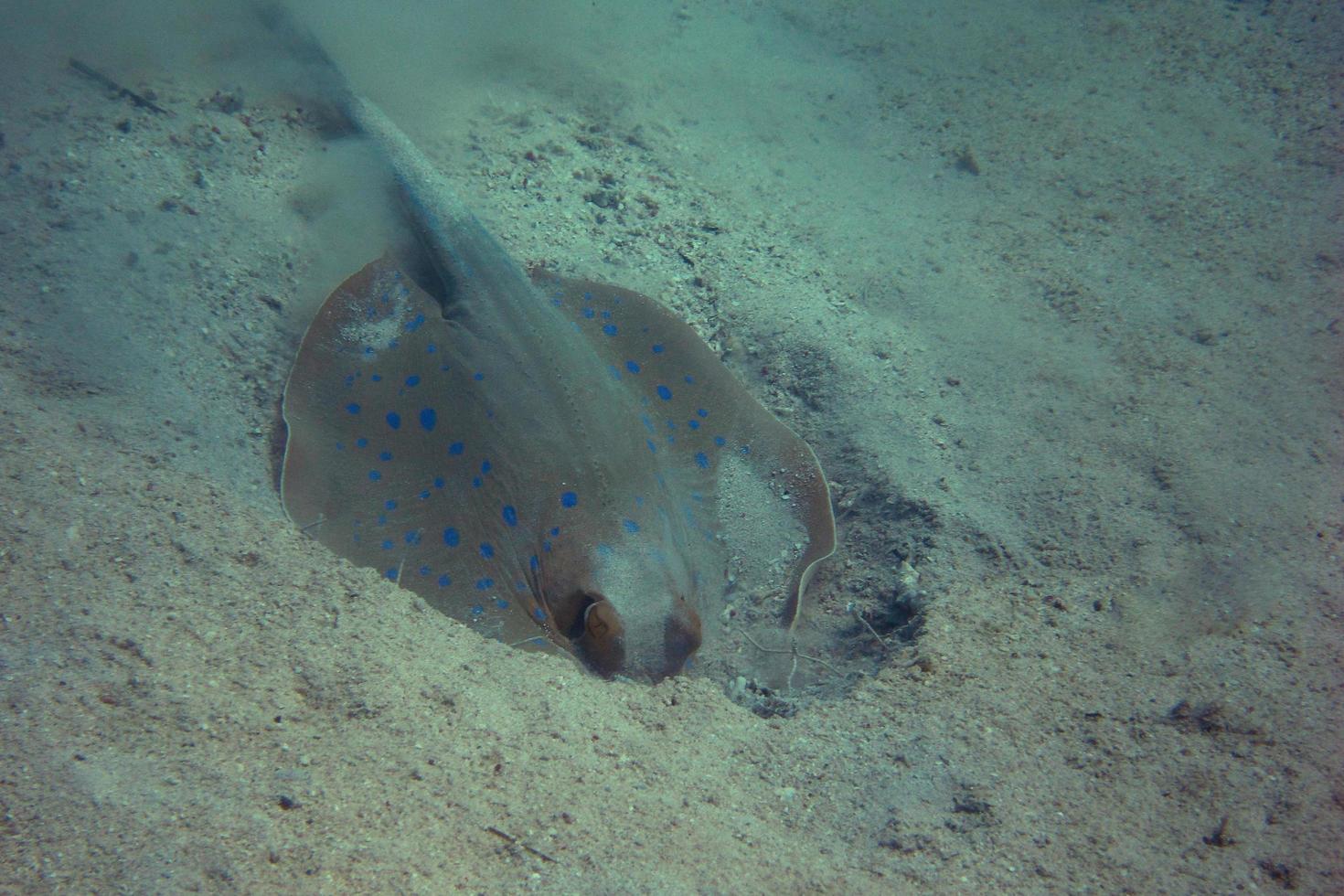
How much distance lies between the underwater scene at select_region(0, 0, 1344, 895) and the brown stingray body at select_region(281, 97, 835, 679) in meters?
0.03

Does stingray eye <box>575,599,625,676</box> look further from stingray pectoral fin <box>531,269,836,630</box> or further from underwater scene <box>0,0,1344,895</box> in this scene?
stingray pectoral fin <box>531,269,836,630</box>

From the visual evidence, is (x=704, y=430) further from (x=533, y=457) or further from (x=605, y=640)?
(x=605, y=640)

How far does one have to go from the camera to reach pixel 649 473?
3.72 m

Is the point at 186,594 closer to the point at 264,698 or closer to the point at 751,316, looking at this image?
the point at 264,698

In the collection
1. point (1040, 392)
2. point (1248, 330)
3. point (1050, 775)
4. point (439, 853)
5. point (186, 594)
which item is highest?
point (1248, 330)

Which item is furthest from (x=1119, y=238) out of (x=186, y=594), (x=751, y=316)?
(x=186, y=594)

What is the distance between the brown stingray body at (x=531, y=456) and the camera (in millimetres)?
3311

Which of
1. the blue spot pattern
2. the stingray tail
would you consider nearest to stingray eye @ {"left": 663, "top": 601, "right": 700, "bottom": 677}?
the blue spot pattern

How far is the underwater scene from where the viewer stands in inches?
92.5

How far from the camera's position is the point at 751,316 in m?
5.36

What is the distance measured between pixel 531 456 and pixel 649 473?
674mm

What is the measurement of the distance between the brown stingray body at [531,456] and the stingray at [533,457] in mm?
11

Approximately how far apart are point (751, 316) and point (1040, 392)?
225 cm

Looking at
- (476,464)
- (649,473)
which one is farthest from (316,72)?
(649,473)
